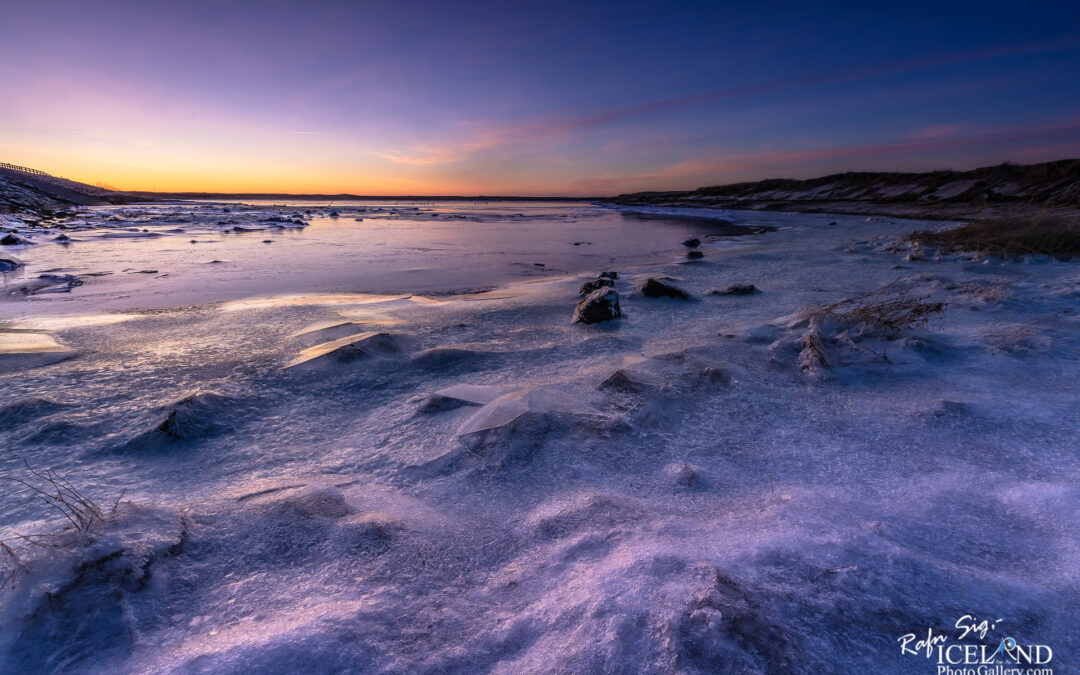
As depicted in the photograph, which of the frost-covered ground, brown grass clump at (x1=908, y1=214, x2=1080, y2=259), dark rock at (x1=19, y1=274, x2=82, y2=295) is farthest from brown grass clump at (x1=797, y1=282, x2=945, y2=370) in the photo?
dark rock at (x1=19, y1=274, x2=82, y2=295)

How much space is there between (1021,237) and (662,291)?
7.09 m

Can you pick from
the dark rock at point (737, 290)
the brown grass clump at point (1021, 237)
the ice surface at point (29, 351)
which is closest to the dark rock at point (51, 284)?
the ice surface at point (29, 351)

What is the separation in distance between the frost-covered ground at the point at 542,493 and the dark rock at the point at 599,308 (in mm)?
322

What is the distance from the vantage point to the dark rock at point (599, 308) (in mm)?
4498

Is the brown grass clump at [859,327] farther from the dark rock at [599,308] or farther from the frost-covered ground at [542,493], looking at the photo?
the dark rock at [599,308]

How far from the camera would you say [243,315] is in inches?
186

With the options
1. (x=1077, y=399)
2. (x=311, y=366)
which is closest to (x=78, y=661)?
(x=311, y=366)

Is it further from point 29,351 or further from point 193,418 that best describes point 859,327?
point 29,351

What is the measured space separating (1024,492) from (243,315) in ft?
19.4

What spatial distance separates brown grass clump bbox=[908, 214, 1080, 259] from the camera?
7309mm

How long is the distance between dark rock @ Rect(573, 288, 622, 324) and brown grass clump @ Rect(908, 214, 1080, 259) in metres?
7.34

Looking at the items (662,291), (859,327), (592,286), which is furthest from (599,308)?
(859,327)

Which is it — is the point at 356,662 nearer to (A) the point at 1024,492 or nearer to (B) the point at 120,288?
(A) the point at 1024,492

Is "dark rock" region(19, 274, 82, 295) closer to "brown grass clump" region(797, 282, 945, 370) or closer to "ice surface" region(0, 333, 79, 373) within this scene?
"ice surface" region(0, 333, 79, 373)
